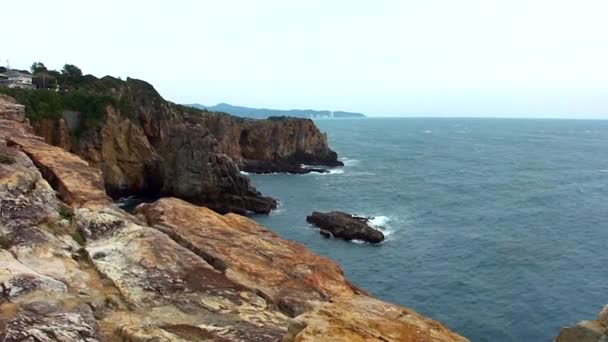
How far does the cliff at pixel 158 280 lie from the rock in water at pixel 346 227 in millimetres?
41948

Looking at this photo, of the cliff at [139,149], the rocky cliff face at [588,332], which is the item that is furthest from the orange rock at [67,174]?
the cliff at [139,149]

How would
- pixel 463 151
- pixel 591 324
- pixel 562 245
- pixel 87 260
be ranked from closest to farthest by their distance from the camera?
pixel 591 324, pixel 87 260, pixel 562 245, pixel 463 151

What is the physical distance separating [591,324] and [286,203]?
7200 centimetres

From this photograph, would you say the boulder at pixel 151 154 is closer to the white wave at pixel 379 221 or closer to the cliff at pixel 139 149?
the cliff at pixel 139 149

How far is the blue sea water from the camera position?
4306cm

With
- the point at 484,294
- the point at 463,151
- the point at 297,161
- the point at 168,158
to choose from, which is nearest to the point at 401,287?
the point at 484,294

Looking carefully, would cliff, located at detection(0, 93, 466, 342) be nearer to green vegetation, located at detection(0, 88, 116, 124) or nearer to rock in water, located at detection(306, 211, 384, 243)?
rock in water, located at detection(306, 211, 384, 243)

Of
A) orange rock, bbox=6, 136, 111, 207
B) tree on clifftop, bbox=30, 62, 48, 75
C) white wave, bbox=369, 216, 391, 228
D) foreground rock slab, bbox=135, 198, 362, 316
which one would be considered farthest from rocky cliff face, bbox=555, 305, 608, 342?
tree on clifftop, bbox=30, 62, 48, 75

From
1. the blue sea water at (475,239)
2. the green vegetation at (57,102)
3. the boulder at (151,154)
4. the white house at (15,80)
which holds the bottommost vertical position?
the blue sea water at (475,239)

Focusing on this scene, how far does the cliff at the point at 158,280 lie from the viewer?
37.6ft

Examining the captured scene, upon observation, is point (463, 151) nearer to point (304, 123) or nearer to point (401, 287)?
point (304, 123)

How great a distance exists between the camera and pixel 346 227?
6278cm

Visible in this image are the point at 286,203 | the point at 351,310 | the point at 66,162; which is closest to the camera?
the point at 351,310

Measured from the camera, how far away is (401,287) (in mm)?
47344
